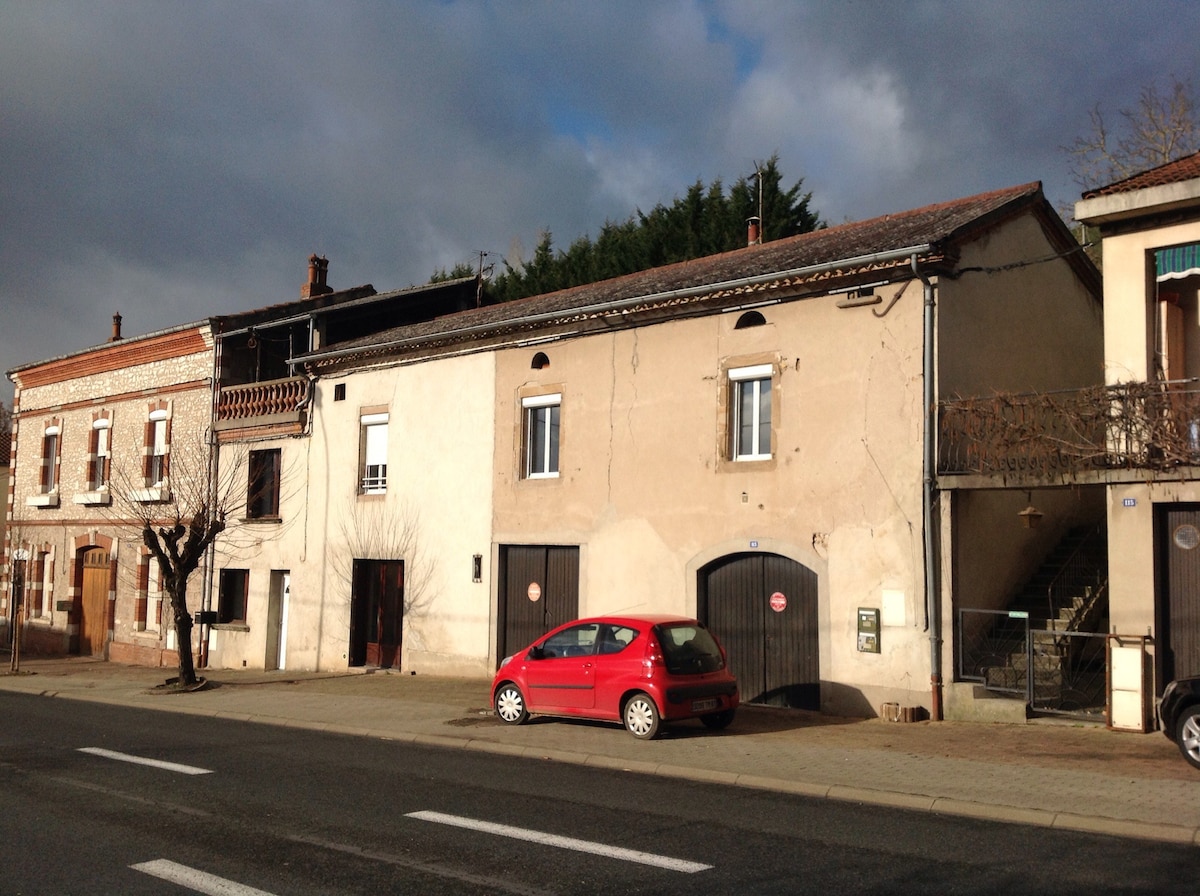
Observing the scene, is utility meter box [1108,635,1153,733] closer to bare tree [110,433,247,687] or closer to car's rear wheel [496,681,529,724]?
car's rear wheel [496,681,529,724]

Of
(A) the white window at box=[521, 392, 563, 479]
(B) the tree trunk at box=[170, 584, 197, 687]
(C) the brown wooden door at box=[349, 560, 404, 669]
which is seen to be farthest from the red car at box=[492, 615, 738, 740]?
(B) the tree trunk at box=[170, 584, 197, 687]

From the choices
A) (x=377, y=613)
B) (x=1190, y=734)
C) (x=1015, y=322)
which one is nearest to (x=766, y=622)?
(x=1015, y=322)

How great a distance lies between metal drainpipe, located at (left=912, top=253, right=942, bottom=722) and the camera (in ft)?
45.0

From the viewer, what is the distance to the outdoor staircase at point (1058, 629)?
13.5 metres

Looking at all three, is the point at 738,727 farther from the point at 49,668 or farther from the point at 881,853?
the point at 49,668

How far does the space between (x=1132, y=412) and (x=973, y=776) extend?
508 centimetres

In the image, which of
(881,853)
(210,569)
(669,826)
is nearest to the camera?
(881,853)

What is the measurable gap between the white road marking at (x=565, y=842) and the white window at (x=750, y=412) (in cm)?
891

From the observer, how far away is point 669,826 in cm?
816

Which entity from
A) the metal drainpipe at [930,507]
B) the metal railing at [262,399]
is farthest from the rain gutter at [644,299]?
the metal railing at [262,399]

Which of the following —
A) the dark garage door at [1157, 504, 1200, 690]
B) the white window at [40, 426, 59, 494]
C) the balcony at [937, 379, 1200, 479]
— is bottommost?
the dark garage door at [1157, 504, 1200, 690]

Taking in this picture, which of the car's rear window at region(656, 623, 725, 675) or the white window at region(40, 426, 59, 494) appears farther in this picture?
the white window at region(40, 426, 59, 494)

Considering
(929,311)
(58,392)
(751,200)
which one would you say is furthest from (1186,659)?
(58,392)

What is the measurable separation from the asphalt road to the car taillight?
1.87 meters
